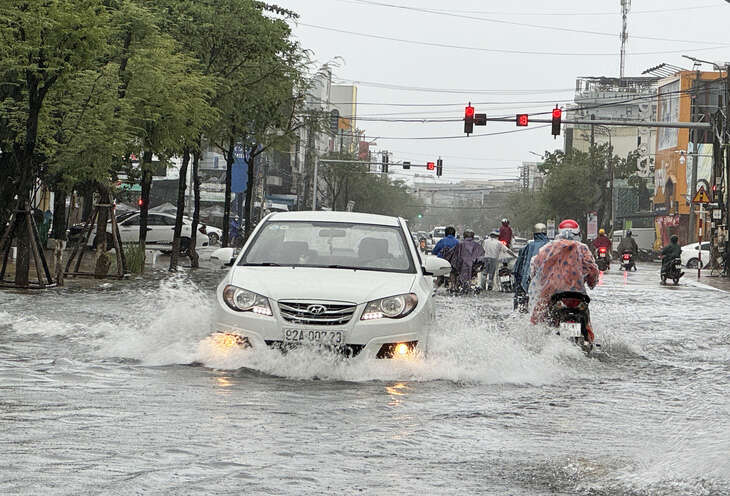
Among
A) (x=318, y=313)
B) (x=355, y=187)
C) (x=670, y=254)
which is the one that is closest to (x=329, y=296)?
(x=318, y=313)

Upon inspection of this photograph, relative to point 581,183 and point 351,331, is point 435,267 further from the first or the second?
point 581,183

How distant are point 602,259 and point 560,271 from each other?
3595 cm

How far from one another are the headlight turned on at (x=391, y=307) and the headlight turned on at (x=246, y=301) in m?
0.82

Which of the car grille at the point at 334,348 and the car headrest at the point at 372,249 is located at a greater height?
the car headrest at the point at 372,249

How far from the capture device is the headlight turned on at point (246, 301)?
439 inches

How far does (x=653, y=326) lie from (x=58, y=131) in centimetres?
1234

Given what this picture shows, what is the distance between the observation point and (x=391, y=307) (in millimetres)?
11242

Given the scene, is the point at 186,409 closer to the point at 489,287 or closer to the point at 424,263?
the point at 424,263

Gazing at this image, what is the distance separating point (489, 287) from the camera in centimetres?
3216

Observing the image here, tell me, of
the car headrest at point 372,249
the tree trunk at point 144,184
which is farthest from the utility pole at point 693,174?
the car headrest at point 372,249

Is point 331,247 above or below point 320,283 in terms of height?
above

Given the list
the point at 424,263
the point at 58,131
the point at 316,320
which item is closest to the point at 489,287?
the point at 58,131

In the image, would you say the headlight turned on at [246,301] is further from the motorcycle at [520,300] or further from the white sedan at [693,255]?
the white sedan at [693,255]

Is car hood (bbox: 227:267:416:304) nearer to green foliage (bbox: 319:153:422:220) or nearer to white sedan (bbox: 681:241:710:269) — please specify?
white sedan (bbox: 681:241:710:269)
